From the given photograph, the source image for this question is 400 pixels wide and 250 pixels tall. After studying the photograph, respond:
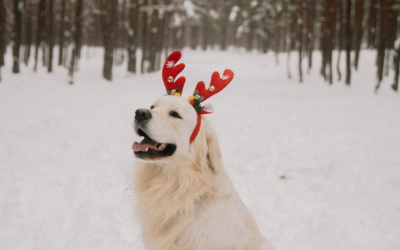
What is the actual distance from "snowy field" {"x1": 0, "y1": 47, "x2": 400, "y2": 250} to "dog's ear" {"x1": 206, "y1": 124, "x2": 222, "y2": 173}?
0.95m

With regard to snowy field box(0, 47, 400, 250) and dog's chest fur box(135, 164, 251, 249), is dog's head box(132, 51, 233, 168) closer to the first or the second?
dog's chest fur box(135, 164, 251, 249)

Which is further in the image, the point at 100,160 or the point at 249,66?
the point at 249,66

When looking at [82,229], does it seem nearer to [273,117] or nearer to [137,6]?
[273,117]

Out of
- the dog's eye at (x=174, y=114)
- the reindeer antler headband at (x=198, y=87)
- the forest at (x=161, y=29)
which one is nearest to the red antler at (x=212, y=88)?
the reindeer antler headband at (x=198, y=87)

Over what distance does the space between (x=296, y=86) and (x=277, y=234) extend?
1353 centimetres

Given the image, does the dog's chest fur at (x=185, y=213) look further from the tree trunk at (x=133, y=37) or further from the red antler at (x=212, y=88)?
the tree trunk at (x=133, y=37)

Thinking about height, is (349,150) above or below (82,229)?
above

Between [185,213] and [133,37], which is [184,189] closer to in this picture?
[185,213]

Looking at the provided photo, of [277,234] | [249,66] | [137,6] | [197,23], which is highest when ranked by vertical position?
[197,23]

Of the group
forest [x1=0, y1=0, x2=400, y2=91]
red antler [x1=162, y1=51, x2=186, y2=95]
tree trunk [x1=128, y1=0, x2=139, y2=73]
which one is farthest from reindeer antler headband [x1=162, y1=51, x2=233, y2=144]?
tree trunk [x1=128, y1=0, x2=139, y2=73]

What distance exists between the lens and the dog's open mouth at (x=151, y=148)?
84.0 inches

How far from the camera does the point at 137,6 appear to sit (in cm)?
1620

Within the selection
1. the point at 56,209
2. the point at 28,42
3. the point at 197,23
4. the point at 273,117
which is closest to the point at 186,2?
the point at 197,23

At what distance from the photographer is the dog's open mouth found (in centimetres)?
213
